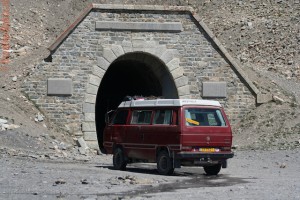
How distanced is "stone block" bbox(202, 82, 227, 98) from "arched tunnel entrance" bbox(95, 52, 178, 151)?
3.89 ft

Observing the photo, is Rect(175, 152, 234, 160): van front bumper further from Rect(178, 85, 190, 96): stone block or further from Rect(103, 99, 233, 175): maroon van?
Rect(178, 85, 190, 96): stone block

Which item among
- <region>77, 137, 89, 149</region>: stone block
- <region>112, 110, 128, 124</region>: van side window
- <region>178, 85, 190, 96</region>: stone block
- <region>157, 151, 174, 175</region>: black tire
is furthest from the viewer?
<region>178, 85, 190, 96</region>: stone block

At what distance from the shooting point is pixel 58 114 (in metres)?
25.3

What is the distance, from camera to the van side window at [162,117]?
17.8 m

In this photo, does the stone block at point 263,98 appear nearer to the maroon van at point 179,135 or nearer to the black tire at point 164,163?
the maroon van at point 179,135

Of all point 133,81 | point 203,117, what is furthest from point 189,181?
point 133,81

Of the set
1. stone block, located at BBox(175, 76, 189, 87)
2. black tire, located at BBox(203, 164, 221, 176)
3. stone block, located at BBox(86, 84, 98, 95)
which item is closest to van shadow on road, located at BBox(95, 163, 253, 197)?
black tire, located at BBox(203, 164, 221, 176)

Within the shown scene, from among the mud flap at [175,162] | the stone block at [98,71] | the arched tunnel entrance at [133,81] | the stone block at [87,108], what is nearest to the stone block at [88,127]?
the stone block at [87,108]

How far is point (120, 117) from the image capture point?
2008 cm

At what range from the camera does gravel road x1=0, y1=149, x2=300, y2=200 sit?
12.7 meters

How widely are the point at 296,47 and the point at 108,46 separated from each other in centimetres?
1099

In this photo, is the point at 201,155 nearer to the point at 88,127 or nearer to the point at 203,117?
the point at 203,117

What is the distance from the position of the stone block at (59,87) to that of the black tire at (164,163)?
27.6 feet

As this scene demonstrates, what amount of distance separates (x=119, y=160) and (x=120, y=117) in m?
1.40
